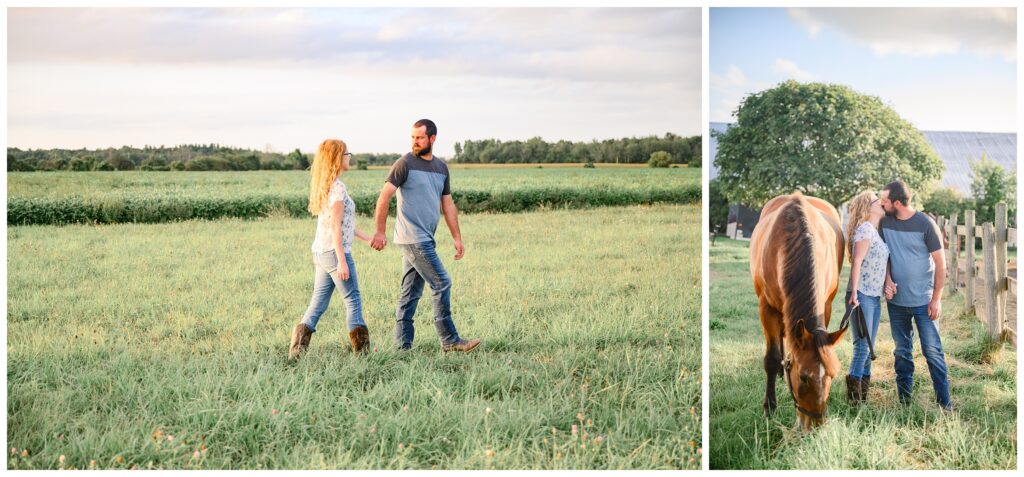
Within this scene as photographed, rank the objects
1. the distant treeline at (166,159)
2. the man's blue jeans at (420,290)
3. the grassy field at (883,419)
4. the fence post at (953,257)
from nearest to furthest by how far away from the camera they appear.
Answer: the grassy field at (883,419) → the man's blue jeans at (420,290) → the fence post at (953,257) → the distant treeline at (166,159)

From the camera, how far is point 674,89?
493 centimetres

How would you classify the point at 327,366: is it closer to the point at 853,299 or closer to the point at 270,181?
the point at 853,299

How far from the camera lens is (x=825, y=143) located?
3.88 metres

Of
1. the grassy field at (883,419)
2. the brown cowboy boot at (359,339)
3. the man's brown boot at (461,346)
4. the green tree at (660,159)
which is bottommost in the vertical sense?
the grassy field at (883,419)

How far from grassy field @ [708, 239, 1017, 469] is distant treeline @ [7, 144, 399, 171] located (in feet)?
9.19

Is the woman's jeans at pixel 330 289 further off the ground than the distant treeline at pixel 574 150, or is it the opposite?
the distant treeline at pixel 574 150

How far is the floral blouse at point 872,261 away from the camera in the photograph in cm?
364

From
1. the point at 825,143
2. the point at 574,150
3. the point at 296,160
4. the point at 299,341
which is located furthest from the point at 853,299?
the point at 296,160

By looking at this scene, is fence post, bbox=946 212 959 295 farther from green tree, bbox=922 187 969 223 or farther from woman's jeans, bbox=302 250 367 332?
woman's jeans, bbox=302 250 367 332

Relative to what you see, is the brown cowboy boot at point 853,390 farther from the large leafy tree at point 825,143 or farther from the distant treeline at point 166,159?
the distant treeline at point 166,159

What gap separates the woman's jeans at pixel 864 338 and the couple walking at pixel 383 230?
7.13 ft

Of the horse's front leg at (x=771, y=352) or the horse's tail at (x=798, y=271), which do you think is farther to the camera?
the horse's front leg at (x=771, y=352)

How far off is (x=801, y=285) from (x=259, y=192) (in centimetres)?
498

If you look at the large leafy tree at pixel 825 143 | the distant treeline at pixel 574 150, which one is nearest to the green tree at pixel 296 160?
the distant treeline at pixel 574 150
